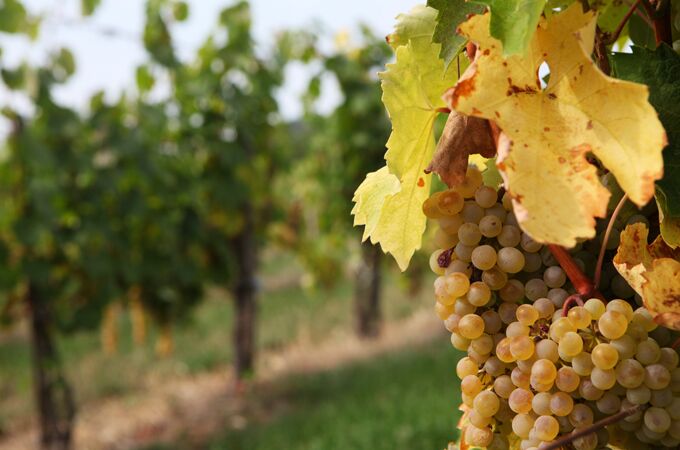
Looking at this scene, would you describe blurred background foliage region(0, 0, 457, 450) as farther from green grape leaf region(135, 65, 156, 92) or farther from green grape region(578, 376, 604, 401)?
green grape region(578, 376, 604, 401)

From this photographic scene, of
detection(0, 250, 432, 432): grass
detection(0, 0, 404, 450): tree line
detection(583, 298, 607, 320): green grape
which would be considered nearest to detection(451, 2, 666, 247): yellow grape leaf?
detection(583, 298, 607, 320): green grape

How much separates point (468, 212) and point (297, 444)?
15.7 feet

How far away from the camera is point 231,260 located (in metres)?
6.89

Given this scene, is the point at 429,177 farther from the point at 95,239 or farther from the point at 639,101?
the point at 95,239

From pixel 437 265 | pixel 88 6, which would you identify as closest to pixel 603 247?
pixel 437 265

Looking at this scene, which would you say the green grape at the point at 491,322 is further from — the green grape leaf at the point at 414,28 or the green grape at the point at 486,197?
the green grape leaf at the point at 414,28

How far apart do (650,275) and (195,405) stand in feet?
21.7

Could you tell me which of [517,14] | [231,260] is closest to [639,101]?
[517,14]

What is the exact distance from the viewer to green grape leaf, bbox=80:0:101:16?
13.4 ft

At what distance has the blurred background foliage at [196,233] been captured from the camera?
473cm

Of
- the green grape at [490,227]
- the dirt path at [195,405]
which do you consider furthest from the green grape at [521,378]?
the dirt path at [195,405]

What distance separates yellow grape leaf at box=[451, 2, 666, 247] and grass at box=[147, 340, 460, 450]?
13.4 feet

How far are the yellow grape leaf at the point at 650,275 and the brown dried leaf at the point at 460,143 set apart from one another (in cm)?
11

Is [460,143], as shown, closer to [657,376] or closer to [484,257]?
[484,257]
